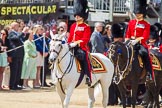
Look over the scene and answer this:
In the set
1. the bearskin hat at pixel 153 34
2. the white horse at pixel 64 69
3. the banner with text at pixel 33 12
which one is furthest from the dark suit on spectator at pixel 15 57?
the white horse at pixel 64 69

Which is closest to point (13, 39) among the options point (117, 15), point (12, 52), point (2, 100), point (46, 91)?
point (12, 52)

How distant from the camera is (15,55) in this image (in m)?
20.5

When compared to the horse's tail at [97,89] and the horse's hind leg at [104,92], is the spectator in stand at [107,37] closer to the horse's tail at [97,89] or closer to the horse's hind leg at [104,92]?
the horse's tail at [97,89]

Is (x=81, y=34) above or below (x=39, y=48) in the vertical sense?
above

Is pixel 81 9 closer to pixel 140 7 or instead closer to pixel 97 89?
pixel 140 7

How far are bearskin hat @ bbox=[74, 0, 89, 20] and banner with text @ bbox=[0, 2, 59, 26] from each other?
10.3 m

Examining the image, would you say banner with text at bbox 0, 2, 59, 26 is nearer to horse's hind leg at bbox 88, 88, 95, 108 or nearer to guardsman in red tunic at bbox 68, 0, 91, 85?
horse's hind leg at bbox 88, 88, 95, 108

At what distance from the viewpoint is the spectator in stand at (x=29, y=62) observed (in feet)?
67.7

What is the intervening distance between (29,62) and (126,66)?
273 inches

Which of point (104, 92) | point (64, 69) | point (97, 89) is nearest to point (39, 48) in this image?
point (97, 89)

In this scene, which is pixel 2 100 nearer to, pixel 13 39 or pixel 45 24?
pixel 13 39

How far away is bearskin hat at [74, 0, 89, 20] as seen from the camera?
569 inches

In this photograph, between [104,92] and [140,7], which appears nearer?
[104,92]

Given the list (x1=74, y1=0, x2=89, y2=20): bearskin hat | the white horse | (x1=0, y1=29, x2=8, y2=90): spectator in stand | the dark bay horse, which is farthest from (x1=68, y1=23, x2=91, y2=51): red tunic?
(x1=0, y1=29, x2=8, y2=90): spectator in stand
